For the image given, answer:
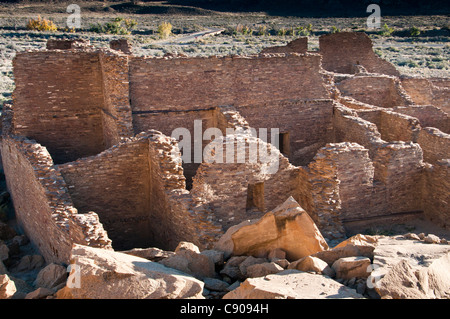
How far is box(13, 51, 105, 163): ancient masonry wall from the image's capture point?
13664mm

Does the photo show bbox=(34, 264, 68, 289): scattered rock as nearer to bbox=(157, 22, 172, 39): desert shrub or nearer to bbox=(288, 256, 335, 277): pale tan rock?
bbox=(288, 256, 335, 277): pale tan rock

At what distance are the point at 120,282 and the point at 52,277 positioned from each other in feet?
9.00

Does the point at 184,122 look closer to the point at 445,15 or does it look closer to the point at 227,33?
the point at 227,33

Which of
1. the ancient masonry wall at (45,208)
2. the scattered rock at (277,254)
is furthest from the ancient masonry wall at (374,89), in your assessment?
the scattered rock at (277,254)

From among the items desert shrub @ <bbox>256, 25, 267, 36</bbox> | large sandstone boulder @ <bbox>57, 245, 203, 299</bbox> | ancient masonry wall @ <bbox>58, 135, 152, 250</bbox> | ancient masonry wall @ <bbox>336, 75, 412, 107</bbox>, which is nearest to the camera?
large sandstone boulder @ <bbox>57, 245, 203, 299</bbox>

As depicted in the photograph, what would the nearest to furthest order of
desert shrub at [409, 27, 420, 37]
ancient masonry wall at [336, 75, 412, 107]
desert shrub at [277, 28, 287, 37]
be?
1. ancient masonry wall at [336, 75, 412, 107]
2. desert shrub at [409, 27, 420, 37]
3. desert shrub at [277, 28, 287, 37]

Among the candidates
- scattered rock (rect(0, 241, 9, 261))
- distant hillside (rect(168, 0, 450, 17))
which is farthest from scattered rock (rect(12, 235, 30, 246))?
distant hillside (rect(168, 0, 450, 17))

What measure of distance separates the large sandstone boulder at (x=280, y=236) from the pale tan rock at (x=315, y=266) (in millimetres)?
696

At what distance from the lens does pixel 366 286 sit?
636cm

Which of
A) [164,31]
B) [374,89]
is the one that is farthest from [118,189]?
[164,31]

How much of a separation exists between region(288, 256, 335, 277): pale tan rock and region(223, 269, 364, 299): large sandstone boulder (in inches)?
6.6

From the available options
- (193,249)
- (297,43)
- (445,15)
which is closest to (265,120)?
(297,43)

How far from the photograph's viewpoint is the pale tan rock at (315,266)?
21.9 ft

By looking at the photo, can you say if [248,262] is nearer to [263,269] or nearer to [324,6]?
[263,269]
